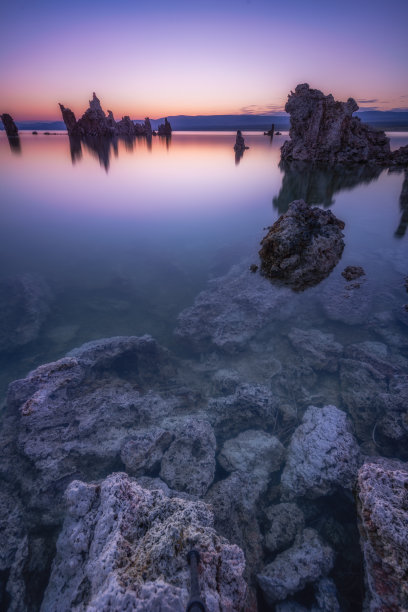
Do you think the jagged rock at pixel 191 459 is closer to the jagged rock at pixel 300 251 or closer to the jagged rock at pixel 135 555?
the jagged rock at pixel 135 555

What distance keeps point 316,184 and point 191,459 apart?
2492 cm

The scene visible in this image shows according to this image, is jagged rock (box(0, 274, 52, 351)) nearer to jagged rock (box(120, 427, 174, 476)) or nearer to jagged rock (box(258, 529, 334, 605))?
jagged rock (box(120, 427, 174, 476))

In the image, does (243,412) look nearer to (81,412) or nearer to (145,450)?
(145,450)

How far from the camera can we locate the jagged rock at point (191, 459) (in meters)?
4.62

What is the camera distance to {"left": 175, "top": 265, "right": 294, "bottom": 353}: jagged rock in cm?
795

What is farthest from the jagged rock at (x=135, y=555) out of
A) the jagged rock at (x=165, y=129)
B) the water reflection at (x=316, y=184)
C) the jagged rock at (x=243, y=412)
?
the jagged rock at (x=165, y=129)

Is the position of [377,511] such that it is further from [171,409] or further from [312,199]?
[312,199]

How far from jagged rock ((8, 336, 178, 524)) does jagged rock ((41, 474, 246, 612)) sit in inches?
62.2

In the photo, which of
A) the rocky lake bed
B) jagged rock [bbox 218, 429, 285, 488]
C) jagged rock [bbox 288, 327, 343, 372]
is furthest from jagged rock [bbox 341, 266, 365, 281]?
jagged rock [bbox 218, 429, 285, 488]

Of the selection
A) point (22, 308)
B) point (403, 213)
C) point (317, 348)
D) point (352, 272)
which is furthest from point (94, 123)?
point (317, 348)

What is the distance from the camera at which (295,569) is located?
3.48 metres

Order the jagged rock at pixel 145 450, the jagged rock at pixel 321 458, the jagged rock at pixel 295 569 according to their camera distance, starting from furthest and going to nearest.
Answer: the jagged rock at pixel 145 450
the jagged rock at pixel 321 458
the jagged rock at pixel 295 569

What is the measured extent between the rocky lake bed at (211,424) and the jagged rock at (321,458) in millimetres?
31

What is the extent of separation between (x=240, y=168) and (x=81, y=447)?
36.2m
